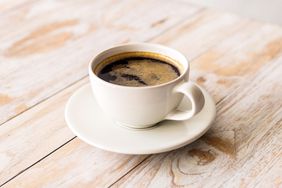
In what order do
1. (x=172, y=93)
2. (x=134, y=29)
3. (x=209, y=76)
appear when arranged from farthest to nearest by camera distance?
1. (x=134, y=29)
2. (x=209, y=76)
3. (x=172, y=93)

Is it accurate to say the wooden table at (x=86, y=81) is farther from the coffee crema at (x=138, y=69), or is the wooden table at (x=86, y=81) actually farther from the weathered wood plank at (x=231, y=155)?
the coffee crema at (x=138, y=69)

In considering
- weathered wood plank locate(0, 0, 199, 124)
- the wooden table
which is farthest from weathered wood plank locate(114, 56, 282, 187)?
weathered wood plank locate(0, 0, 199, 124)

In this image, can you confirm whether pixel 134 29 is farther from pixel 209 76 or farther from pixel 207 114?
pixel 207 114

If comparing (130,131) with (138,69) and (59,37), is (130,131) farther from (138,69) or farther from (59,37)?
(59,37)

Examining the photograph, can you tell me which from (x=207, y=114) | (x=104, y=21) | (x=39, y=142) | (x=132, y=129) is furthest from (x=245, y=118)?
(x=104, y=21)

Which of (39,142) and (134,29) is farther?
(134,29)
